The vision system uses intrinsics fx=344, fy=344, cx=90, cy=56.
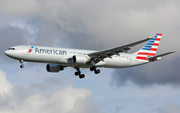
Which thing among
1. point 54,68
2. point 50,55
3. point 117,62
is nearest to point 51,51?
point 50,55

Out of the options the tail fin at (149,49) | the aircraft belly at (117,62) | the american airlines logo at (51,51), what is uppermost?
the tail fin at (149,49)

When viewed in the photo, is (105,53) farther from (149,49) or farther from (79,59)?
(149,49)

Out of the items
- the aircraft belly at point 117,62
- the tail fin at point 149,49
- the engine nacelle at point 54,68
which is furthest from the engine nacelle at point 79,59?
the tail fin at point 149,49

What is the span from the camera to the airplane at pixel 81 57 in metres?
58.6

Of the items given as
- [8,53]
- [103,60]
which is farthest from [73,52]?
[8,53]

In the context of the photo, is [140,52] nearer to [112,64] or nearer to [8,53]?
[112,64]

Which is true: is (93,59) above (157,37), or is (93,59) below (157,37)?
below

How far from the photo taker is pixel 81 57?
201ft

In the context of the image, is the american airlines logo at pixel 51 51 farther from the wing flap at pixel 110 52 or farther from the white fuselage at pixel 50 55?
the wing flap at pixel 110 52

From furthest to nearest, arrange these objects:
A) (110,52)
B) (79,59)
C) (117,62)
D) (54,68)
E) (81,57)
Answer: (54,68) < (117,62) < (110,52) < (81,57) < (79,59)

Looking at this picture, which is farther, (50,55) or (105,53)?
(105,53)

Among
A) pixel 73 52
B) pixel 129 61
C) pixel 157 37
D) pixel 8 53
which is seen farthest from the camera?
pixel 157 37

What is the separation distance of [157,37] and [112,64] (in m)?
13.7

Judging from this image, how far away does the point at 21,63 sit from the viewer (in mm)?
58812
